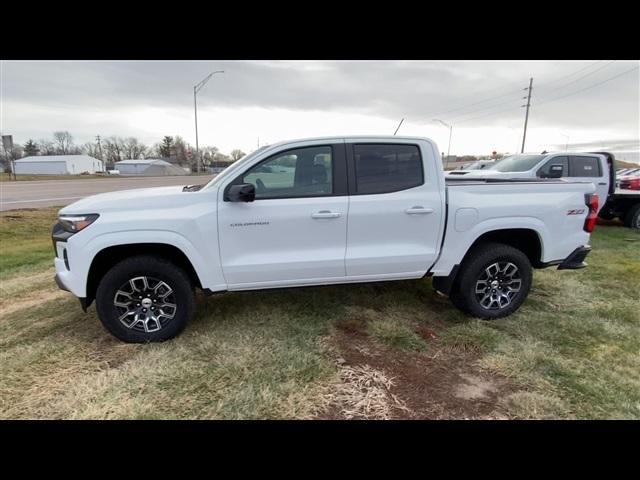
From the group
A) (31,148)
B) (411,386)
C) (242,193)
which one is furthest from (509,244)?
(31,148)

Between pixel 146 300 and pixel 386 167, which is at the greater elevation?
pixel 386 167

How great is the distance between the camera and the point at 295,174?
352cm

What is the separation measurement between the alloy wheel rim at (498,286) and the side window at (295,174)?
189 cm

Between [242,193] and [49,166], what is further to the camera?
[49,166]

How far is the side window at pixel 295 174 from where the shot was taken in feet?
11.3

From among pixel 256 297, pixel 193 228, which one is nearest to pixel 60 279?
pixel 193 228

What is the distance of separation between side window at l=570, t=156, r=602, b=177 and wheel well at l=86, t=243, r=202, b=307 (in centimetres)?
860

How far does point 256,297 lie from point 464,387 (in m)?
2.51

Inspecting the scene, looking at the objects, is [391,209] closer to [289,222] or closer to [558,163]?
[289,222]

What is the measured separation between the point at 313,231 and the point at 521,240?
2.39 meters

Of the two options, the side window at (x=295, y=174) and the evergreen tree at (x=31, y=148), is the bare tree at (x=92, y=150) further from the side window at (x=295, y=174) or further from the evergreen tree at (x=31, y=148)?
the side window at (x=295, y=174)

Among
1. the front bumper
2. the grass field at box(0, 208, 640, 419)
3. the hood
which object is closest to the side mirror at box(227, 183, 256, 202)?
the hood

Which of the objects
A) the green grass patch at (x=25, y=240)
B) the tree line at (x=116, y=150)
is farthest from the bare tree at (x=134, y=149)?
the green grass patch at (x=25, y=240)

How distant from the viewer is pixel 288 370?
9.91 feet
